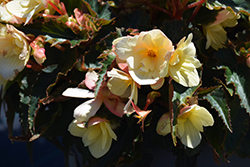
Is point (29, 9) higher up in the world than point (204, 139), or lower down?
higher up

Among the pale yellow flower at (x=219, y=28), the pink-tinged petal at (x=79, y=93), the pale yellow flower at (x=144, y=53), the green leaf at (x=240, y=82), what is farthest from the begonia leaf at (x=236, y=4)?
the pink-tinged petal at (x=79, y=93)

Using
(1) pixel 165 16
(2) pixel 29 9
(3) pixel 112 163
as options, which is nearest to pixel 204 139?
(3) pixel 112 163

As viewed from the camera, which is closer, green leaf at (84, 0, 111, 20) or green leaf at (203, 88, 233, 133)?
green leaf at (203, 88, 233, 133)

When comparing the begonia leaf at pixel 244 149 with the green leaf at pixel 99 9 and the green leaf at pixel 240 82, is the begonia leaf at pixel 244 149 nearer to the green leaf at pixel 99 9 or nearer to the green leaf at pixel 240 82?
the green leaf at pixel 240 82

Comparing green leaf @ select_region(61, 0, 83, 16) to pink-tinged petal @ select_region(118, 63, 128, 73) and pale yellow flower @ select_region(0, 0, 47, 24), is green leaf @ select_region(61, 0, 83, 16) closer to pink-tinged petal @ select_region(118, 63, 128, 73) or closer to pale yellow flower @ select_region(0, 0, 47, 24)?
pale yellow flower @ select_region(0, 0, 47, 24)

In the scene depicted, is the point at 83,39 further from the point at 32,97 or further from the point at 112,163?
the point at 112,163

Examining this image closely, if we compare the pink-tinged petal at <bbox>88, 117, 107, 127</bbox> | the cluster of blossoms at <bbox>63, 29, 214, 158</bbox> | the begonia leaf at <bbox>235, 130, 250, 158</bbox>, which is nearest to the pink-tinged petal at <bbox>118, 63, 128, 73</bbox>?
the cluster of blossoms at <bbox>63, 29, 214, 158</bbox>

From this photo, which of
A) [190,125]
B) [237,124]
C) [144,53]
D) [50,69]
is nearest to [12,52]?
[50,69]
